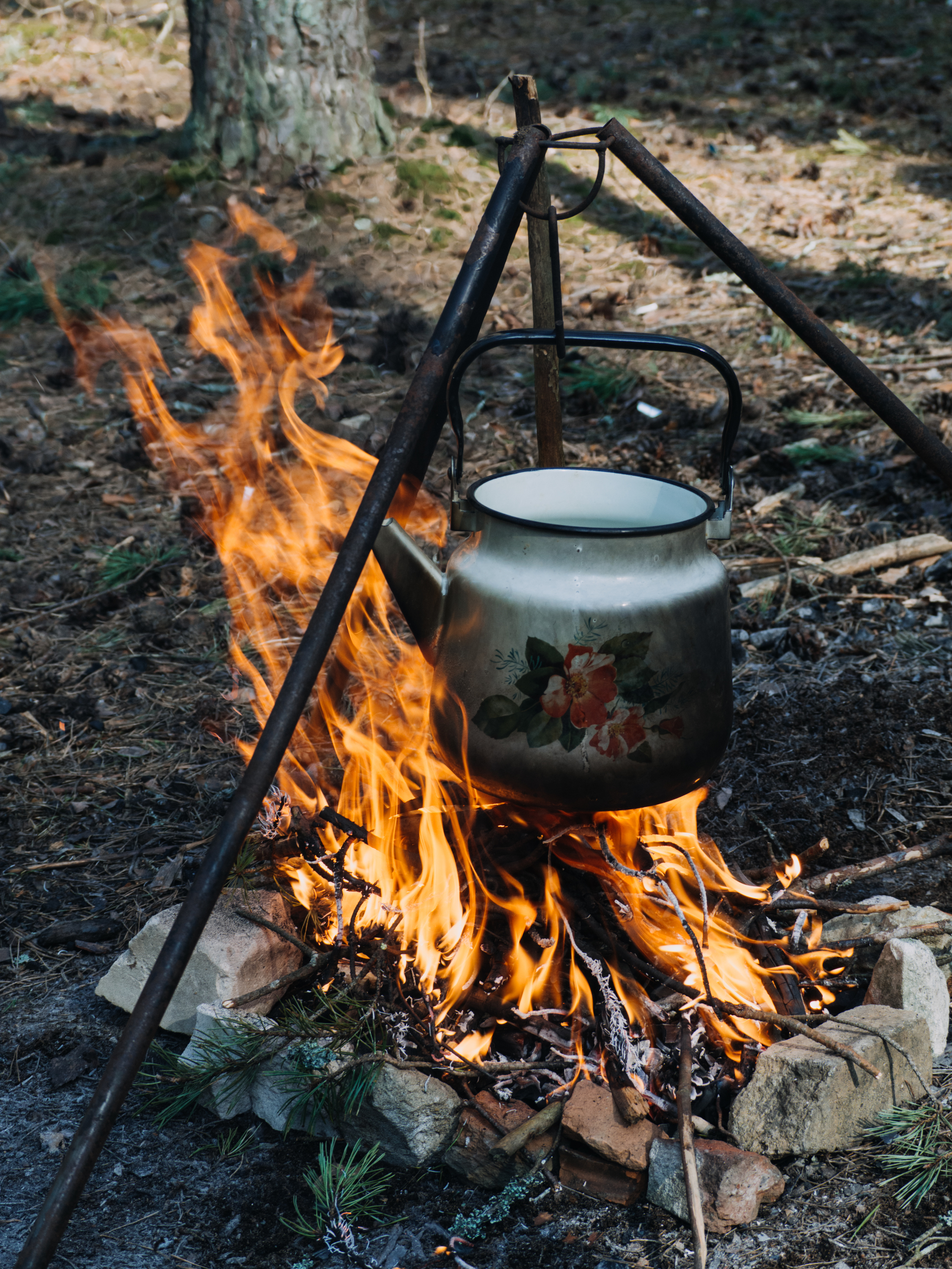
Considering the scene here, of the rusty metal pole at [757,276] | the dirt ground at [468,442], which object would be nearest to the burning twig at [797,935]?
the dirt ground at [468,442]

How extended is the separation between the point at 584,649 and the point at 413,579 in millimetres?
404

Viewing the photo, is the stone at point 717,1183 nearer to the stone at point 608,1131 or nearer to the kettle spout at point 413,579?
the stone at point 608,1131

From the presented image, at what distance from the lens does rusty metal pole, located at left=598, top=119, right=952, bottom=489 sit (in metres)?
2.03

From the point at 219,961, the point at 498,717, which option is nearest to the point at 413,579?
the point at 498,717

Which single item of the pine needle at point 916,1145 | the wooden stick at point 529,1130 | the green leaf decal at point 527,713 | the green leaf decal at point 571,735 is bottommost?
the pine needle at point 916,1145

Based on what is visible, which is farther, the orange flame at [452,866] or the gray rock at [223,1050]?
the orange flame at [452,866]

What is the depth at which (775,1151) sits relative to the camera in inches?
74.2

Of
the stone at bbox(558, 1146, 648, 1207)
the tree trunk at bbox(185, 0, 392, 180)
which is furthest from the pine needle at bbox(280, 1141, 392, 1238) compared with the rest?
the tree trunk at bbox(185, 0, 392, 180)

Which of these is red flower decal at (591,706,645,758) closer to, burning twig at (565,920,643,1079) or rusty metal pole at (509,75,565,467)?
burning twig at (565,920,643,1079)

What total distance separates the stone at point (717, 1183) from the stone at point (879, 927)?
56cm

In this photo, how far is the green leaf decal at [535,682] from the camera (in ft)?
6.05

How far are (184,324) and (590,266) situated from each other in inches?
93.6

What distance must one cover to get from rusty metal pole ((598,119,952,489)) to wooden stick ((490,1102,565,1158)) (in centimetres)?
141

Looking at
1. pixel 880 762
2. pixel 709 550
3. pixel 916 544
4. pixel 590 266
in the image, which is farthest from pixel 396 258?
pixel 709 550
